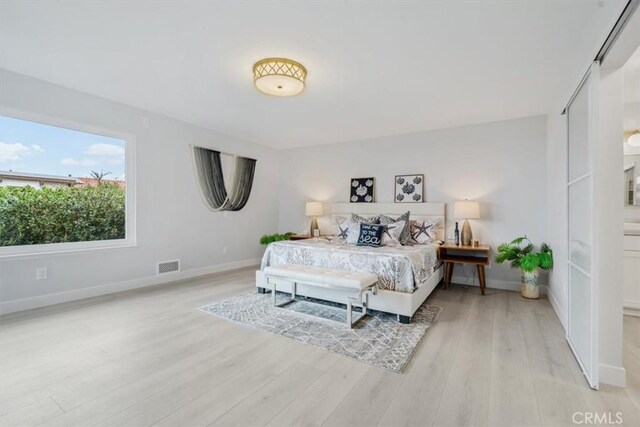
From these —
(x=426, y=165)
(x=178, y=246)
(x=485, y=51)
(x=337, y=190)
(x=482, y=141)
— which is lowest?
(x=178, y=246)

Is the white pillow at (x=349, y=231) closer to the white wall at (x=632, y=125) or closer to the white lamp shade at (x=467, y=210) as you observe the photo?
the white lamp shade at (x=467, y=210)

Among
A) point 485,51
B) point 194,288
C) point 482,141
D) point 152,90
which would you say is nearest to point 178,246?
point 194,288

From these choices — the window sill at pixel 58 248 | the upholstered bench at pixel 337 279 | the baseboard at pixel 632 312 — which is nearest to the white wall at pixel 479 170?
the baseboard at pixel 632 312

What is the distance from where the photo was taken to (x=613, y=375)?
1812mm

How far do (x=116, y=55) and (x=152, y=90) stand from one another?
0.77m

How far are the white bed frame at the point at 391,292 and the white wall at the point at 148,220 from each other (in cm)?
165

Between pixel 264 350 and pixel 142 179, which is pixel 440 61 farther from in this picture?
pixel 142 179

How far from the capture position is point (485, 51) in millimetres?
2467

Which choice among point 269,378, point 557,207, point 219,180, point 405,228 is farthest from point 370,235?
point 219,180

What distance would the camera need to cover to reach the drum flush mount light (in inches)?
102

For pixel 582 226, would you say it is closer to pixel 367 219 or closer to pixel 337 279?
pixel 337 279

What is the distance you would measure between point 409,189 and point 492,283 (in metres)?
1.90

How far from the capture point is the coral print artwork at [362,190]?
5.26 m

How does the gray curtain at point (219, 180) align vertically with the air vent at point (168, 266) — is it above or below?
above
